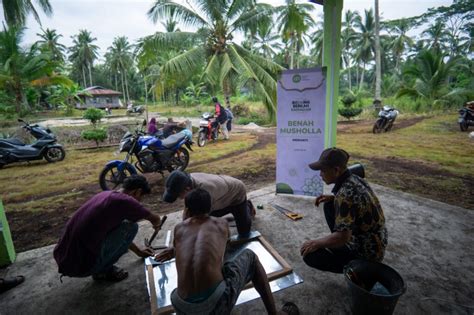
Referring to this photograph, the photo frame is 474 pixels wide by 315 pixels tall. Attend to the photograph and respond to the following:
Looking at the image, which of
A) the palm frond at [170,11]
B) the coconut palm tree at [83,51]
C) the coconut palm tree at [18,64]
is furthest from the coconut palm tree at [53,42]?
the palm frond at [170,11]

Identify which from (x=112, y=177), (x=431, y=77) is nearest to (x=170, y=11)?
(x=112, y=177)

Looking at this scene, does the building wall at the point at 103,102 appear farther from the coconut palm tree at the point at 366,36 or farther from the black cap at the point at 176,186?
the black cap at the point at 176,186

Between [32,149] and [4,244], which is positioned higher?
[32,149]

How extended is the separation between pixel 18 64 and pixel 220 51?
1176cm

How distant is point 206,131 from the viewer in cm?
877

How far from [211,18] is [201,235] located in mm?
10614

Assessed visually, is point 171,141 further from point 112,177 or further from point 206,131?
point 206,131

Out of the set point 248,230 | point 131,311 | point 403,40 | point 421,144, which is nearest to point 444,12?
point 403,40

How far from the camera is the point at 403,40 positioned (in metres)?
27.5

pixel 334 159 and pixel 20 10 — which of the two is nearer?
pixel 334 159

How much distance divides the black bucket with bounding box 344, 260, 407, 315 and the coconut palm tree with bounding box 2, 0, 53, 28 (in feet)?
38.1

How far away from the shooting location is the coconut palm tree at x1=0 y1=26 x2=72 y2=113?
13953 mm

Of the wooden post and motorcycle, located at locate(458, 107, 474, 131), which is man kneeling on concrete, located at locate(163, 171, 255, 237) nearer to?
the wooden post

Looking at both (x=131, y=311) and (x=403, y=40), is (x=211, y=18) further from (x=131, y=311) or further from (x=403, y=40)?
(x=403, y=40)
